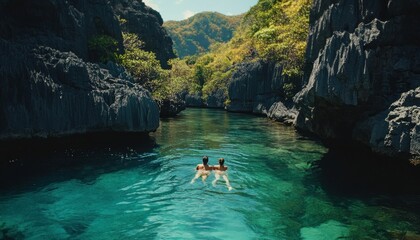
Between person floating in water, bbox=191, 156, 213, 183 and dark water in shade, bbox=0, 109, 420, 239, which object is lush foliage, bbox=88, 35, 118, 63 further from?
person floating in water, bbox=191, 156, 213, 183

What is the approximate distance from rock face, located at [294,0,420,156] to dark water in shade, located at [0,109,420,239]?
2486 millimetres

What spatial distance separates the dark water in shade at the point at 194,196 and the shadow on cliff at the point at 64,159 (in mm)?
57

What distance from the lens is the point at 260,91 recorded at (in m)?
55.8

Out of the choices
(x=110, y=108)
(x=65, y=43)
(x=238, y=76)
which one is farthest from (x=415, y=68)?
(x=238, y=76)

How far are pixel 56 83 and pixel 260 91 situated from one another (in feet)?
131

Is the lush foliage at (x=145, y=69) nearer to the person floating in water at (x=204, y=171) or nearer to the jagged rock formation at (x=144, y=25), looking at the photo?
the person floating in water at (x=204, y=171)

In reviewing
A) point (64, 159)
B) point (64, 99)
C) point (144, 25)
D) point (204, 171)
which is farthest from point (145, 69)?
point (144, 25)

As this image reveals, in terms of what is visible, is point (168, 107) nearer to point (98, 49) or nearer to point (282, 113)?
point (282, 113)

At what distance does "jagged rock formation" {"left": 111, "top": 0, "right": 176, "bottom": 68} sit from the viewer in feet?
211

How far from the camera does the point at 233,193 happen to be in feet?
49.5

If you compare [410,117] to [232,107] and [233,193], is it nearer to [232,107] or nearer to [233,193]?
[233,193]

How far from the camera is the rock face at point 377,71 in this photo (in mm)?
14430

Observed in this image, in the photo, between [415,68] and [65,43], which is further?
[65,43]

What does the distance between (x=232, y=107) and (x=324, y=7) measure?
44235 mm
